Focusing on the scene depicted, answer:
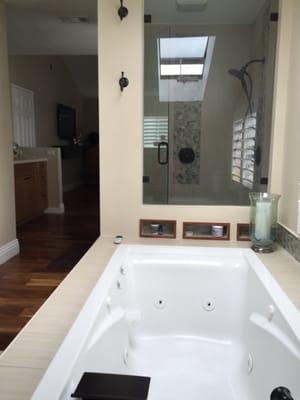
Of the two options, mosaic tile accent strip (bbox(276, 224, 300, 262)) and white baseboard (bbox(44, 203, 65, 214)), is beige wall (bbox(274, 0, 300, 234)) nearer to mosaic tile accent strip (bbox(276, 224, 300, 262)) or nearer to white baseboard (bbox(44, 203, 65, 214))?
mosaic tile accent strip (bbox(276, 224, 300, 262))

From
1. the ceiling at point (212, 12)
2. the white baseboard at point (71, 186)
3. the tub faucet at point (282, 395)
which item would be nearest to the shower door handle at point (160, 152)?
the ceiling at point (212, 12)

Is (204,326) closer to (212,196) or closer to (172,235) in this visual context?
(172,235)

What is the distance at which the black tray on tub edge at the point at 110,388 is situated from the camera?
0.90 meters

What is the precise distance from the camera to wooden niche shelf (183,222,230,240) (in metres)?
2.22

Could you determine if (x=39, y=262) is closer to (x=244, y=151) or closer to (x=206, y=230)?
(x=206, y=230)

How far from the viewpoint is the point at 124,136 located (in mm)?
2225

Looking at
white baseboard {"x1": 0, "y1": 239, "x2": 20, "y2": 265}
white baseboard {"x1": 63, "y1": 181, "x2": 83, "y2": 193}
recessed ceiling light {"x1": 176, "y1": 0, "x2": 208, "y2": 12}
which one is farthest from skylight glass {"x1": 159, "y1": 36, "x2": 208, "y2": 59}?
white baseboard {"x1": 63, "y1": 181, "x2": 83, "y2": 193}

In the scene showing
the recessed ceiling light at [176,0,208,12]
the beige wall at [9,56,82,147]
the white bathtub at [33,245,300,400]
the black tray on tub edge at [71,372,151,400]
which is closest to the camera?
the black tray on tub edge at [71,372,151,400]

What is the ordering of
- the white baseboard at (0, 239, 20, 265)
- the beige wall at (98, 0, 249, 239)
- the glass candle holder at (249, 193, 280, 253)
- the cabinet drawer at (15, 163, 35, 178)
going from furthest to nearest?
1. the cabinet drawer at (15, 163, 35, 178)
2. the white baseboard at (0, 239, 20, 265)
3. the beige wall at (98, 0, 249, 239)
4. the glass candle holder at (249, 193, 280, 253)

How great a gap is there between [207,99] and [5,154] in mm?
1964

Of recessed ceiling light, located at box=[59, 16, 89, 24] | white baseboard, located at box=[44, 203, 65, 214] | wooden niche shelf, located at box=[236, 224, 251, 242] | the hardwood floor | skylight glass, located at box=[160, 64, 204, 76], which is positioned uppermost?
recessed ceiling light, located at box=[59, 16, 89, 24]

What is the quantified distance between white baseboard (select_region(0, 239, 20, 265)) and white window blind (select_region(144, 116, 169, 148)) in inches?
70.6

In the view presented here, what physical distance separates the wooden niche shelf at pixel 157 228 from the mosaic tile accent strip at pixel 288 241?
26.8 inches

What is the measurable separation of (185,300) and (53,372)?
3.66ft
